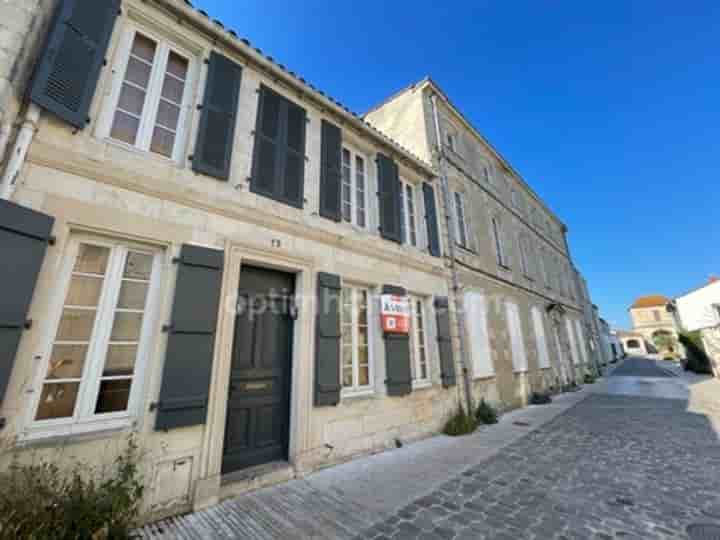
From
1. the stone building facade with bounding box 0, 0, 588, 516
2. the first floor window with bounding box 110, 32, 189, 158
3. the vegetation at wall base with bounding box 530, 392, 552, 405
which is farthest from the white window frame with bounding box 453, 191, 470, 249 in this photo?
the first floor window with bounding box 110, 32, 189, 158

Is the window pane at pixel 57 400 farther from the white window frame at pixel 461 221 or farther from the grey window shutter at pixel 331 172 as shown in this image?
the white window frame at pixel 461 221

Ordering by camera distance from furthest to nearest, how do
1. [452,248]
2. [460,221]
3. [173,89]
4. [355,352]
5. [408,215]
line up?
[460,221] < [452,248] < [408,215] < [355,352] < [173,89]

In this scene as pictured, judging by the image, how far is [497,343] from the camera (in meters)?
7.18

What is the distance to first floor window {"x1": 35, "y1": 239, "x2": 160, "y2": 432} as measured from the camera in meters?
2.27

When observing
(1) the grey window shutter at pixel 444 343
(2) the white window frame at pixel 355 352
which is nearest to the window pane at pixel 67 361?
(2) the white window frame at pixel 355 352

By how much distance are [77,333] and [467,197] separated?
8.19 m

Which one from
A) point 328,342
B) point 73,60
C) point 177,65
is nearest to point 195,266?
point 328,342

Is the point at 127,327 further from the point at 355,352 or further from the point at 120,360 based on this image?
the point at 355,352

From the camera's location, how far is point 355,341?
4383mm

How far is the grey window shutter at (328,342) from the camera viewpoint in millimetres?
3605

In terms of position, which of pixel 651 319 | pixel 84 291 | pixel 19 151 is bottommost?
pixel 84 291

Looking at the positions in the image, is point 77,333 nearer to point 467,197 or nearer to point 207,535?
point 207,535

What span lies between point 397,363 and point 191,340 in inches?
116

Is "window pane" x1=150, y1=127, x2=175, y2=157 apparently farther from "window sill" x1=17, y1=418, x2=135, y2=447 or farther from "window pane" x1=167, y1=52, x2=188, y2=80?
"window sill" x1=17, y1=418, x2=135, y2=447
